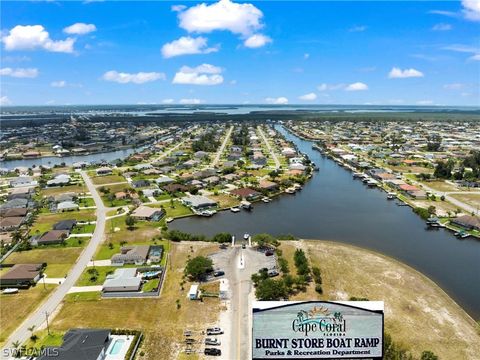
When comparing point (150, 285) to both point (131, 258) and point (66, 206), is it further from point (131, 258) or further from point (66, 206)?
point (66, 206)

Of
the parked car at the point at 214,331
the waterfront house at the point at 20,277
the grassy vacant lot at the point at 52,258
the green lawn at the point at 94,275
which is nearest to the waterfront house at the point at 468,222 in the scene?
the parked car at the point at 214,331

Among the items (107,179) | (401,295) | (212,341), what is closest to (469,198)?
(401,295)

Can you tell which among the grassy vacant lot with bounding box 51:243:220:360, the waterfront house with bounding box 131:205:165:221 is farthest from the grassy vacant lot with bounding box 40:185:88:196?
the grassy vacant lot with bounding box 51:243:220:360

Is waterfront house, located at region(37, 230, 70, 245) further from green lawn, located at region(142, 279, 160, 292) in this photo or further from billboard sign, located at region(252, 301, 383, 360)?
billboard sign, located at region(252, 301, 383, 360)

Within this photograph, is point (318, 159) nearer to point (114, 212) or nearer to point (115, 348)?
point (114, 212)

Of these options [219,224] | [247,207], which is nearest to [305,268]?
[219,224]

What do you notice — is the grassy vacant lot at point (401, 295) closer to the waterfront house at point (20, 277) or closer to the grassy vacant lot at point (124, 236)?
the grassy vacant lot at point (124, 236)
